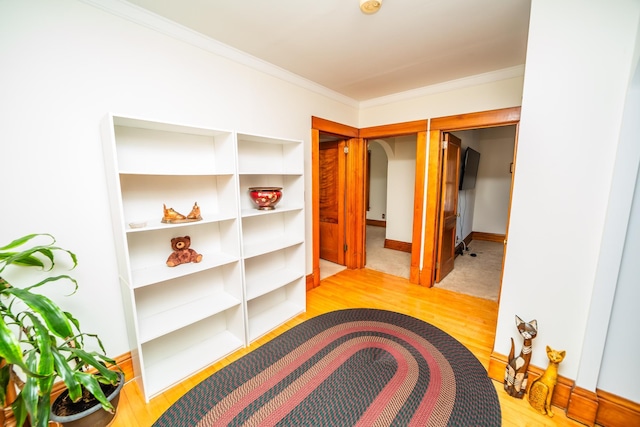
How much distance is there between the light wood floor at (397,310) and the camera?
4.80 ft

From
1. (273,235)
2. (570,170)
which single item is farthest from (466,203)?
(273,235)

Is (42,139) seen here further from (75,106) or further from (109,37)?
(109,37)

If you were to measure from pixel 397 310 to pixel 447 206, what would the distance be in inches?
57.7

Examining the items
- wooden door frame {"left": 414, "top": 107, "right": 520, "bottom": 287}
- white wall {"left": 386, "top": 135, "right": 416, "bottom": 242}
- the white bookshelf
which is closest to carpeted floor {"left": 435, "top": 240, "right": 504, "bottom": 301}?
wooden door frame {"left": 414, "top": 107, "right": 520, "bottom": 287}

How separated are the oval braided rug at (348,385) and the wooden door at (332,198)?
1761 millimetres

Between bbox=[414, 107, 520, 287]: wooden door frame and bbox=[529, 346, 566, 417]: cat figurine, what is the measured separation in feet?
5.36

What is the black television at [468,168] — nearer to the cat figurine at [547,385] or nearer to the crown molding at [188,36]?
the crown molding at [188,36]

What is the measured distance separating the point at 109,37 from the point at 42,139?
2.38ft

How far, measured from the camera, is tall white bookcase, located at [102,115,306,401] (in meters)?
1.59

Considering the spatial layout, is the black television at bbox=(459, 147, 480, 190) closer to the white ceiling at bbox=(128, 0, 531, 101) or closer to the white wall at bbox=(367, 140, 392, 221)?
the white ceiling at bbox=(128, 0, 531, 101)

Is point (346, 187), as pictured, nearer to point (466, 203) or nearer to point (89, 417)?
point (466, 203)

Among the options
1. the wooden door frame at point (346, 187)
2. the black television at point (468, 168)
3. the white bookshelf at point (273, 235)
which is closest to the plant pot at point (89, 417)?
the white bookshelf at point (273, 235)

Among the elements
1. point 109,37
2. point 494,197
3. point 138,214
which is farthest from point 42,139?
point 494,197

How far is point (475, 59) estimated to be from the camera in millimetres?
2268
